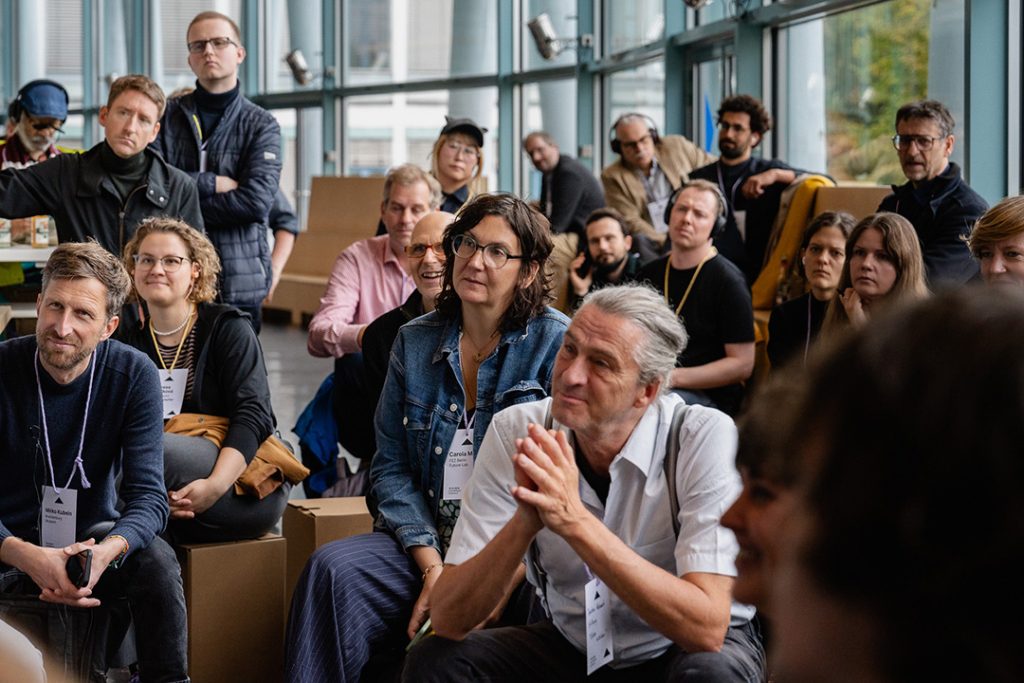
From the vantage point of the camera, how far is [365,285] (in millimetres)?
4695

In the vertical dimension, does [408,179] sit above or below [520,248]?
above

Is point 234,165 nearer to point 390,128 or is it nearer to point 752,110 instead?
point 752,110

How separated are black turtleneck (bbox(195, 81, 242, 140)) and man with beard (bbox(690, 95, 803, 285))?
267 cm

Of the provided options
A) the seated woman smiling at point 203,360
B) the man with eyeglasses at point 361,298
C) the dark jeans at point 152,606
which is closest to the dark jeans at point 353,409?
the man with eyeglasses at point 361,298

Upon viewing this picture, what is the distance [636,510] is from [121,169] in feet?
7.83

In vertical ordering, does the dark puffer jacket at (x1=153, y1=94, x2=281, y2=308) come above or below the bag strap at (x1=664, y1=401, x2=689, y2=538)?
above

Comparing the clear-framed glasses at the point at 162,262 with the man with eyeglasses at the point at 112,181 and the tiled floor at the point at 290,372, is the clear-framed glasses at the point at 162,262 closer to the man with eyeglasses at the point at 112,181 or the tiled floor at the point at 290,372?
the man with eyeglasses at the point at 112,181

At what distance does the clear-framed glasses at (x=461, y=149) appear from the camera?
17.1 ft

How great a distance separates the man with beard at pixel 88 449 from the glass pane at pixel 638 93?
721cm

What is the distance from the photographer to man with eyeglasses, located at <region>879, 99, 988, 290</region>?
456 cm

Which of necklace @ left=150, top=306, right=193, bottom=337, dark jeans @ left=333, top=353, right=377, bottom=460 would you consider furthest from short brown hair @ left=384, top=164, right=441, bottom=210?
necklace @ left=150, top=306, right=193, bottom=337

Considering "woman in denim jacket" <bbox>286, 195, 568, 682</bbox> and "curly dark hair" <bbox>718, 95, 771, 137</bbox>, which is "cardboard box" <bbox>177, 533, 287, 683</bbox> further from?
"curly dark hair" <bbox>718, 95, 771, 137</bbox>

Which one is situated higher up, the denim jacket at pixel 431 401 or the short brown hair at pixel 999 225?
the short brown hair at pixel 999 225

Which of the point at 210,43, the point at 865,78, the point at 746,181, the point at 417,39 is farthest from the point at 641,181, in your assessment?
the point at 417,39
